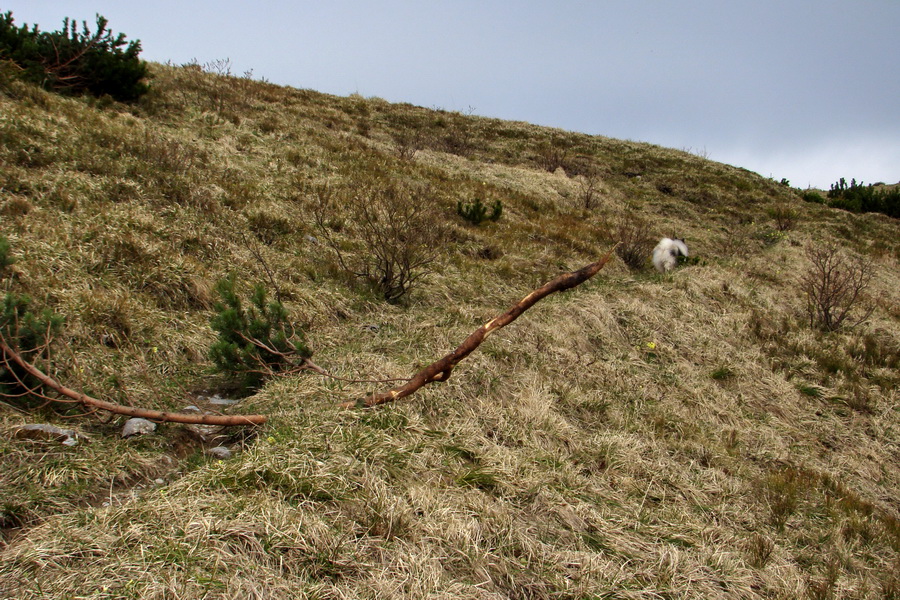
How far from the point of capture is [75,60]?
9.12 m

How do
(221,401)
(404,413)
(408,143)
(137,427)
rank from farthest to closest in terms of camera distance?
(408,143), (221,401), (404,413), (137,427)

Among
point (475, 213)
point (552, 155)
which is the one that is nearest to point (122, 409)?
point (475, 213)

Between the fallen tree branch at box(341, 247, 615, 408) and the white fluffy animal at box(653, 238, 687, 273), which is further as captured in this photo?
the white fluffy animal at box(653, 238, 687, 273)

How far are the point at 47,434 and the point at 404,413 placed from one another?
201cm

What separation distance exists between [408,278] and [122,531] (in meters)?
4.66

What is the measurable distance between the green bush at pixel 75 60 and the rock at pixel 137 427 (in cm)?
855

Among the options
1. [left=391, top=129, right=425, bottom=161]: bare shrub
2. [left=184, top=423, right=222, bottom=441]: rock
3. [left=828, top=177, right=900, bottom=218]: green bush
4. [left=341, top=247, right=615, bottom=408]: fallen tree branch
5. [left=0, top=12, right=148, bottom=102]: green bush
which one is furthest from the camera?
[left=828, top=177, right=900, bottom=218]: green bush

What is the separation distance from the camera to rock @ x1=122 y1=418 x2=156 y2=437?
2958 millimetres

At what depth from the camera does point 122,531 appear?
202 cm

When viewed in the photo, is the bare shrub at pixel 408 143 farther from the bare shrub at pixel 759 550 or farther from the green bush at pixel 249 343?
the bare shrub at pixel 759 550

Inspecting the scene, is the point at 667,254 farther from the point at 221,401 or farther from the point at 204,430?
the point at 204,430

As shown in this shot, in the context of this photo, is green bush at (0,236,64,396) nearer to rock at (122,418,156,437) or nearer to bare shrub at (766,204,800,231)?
rock at (122,418,156,437)

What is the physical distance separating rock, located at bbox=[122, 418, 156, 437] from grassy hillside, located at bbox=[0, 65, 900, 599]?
10 cm

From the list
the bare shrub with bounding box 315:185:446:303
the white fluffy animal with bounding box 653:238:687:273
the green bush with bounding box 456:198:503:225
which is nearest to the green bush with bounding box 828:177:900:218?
the white fluffy animal with bounding box 653:238:687:273
